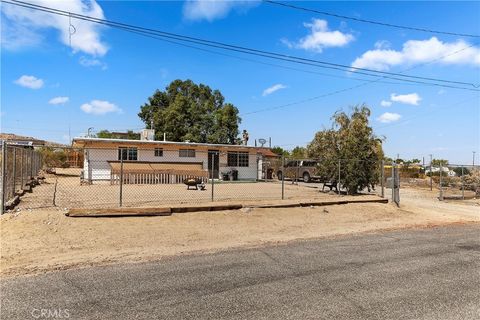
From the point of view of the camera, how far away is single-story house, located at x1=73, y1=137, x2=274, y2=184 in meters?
23.2

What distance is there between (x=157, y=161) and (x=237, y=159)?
6296mm

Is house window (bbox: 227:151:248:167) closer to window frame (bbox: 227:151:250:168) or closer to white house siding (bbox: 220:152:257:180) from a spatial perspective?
window frame (bbox: 227:151:250:168)

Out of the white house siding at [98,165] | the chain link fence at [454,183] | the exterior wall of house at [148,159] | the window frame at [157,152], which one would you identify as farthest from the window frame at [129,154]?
the chain link fence at [454,183]

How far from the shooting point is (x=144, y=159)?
25.2 metres

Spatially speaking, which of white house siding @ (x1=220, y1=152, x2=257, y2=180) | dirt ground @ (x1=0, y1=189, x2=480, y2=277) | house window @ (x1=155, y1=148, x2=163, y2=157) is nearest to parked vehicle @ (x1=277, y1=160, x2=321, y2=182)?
white house siding @ (x1=220, y1=152, x2=257, y2=180)

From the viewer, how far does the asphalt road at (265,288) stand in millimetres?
4363

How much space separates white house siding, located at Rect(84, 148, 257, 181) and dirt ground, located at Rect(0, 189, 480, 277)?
11245 millimetres

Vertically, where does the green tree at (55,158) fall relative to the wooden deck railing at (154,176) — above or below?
above

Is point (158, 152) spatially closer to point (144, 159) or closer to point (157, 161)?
point (157, 161)

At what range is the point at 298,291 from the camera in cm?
508

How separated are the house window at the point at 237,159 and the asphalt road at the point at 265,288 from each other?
2158cm

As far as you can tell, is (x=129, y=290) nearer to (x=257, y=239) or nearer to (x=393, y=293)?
(x=393, y=293)

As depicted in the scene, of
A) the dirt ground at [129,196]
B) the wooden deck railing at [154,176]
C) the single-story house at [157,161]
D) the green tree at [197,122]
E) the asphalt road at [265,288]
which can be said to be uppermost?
the green tree at [197,122]

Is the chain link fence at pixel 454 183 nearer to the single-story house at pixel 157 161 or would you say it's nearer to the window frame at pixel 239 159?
the window frame at pixel 239 159
